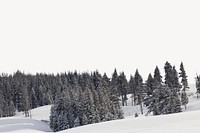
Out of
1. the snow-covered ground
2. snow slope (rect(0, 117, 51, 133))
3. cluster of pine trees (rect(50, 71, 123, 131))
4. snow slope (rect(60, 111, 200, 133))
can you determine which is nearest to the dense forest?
cluster of pine trees (rect(50, 71, 123, 131))

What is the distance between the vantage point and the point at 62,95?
79188 mm

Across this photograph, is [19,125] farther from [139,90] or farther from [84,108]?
[139,90]

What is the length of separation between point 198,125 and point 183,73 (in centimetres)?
7359

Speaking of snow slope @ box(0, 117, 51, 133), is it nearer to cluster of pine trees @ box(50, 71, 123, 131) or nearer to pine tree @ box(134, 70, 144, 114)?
cluster of pine trees @ box(50, 71, 123, 131)

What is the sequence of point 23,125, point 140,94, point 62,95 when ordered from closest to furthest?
point 23,125
point 62,95
point 140,94

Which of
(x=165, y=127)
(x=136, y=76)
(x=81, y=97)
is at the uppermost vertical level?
(x=136, y=76)

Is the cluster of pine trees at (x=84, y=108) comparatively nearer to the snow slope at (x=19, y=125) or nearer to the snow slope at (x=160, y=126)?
the snow slope at (x=19, y=125)

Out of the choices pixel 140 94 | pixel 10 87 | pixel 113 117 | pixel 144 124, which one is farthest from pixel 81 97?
pixel 10 87

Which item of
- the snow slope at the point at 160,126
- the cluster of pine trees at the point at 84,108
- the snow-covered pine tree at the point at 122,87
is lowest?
the snow slope at the point at 160,126

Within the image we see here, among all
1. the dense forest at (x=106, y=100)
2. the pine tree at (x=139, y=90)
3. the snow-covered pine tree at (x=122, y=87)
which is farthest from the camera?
the snow-covered pine tree at (x=122, y=87)

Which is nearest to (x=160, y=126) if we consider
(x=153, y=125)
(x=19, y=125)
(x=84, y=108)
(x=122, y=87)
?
(x=153, y=125)

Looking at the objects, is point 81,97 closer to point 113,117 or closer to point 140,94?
point 113,117

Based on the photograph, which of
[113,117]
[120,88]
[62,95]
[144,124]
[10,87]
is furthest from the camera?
[10,87]

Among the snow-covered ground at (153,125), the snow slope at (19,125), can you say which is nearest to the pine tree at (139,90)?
the snow slope at (19,125)
